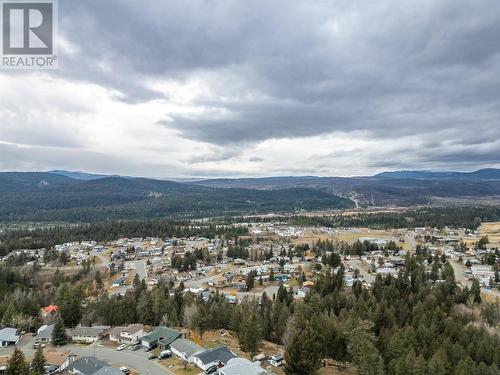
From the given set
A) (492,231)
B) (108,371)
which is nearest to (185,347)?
(108,371)

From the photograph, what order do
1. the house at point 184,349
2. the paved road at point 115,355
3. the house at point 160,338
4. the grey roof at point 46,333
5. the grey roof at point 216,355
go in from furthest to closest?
the grey roof at point 46,333 < the house at point 160,338 < the house at point 184,349 < the paved road at point 115,355 < the grey roof at point 216,355

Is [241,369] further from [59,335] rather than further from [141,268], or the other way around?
[141,268]

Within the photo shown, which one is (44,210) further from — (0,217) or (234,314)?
(234,314)

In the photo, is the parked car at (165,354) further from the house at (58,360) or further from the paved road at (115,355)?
the house at (58,360)

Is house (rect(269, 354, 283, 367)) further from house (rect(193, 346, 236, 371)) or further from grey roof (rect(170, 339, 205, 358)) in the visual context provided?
grey roof (rect(170, 339, 205, 358))

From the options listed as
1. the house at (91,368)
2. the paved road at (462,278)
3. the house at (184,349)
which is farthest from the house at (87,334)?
the paved road at (462,278)

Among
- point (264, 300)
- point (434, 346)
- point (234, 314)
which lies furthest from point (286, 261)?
point (434, 346)
